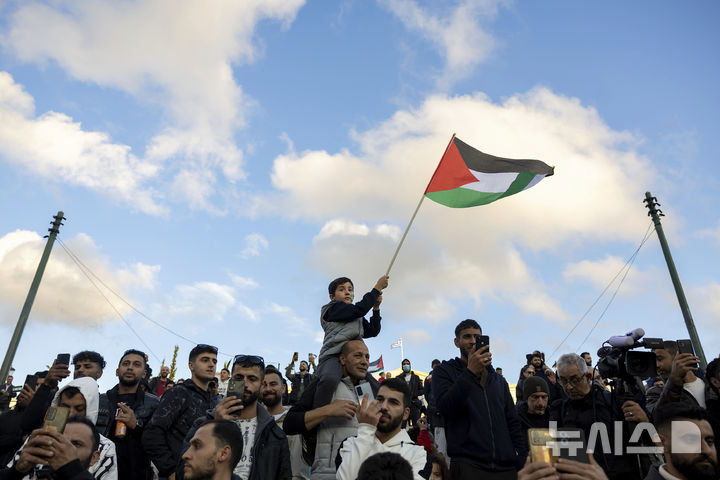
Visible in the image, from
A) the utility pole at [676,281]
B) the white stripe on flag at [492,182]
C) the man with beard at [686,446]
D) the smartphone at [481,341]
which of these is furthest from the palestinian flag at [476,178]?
the utility pole at [676,281]

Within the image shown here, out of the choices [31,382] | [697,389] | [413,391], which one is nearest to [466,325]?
[697,389]

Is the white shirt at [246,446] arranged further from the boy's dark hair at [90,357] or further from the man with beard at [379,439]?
the boy's dark hair at [90,357]

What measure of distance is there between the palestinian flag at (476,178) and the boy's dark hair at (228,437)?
19.4 ft

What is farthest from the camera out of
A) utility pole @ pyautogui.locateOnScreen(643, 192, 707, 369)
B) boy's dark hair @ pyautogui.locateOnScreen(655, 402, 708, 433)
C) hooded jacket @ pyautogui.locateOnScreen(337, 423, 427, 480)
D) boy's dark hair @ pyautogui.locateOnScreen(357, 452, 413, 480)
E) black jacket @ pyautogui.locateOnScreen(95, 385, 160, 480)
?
utility pole @ pyautogui.locateOnScreen(643, 192, 707, 369)

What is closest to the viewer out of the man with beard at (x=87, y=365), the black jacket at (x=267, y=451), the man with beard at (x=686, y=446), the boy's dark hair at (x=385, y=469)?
the boy's dark hair at (x=385, y=469)

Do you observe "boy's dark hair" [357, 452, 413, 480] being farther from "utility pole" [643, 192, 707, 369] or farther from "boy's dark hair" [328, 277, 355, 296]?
"utility pole" [643, 192, 707, 369]

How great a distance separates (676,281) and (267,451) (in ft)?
66.7

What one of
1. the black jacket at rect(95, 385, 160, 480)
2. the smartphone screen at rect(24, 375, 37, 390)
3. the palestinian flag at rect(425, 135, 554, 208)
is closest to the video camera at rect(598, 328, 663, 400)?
the palestinian flag at rect(425, 135, 554, 208)

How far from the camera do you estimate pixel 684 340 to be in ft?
17.2

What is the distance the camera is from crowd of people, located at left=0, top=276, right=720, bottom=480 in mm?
3768

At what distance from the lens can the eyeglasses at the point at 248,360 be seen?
5.12 m

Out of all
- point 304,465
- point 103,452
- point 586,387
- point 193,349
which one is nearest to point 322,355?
point 304,465

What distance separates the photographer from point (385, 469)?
9.69 ft

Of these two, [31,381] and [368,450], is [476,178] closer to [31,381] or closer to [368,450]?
[368,450]
